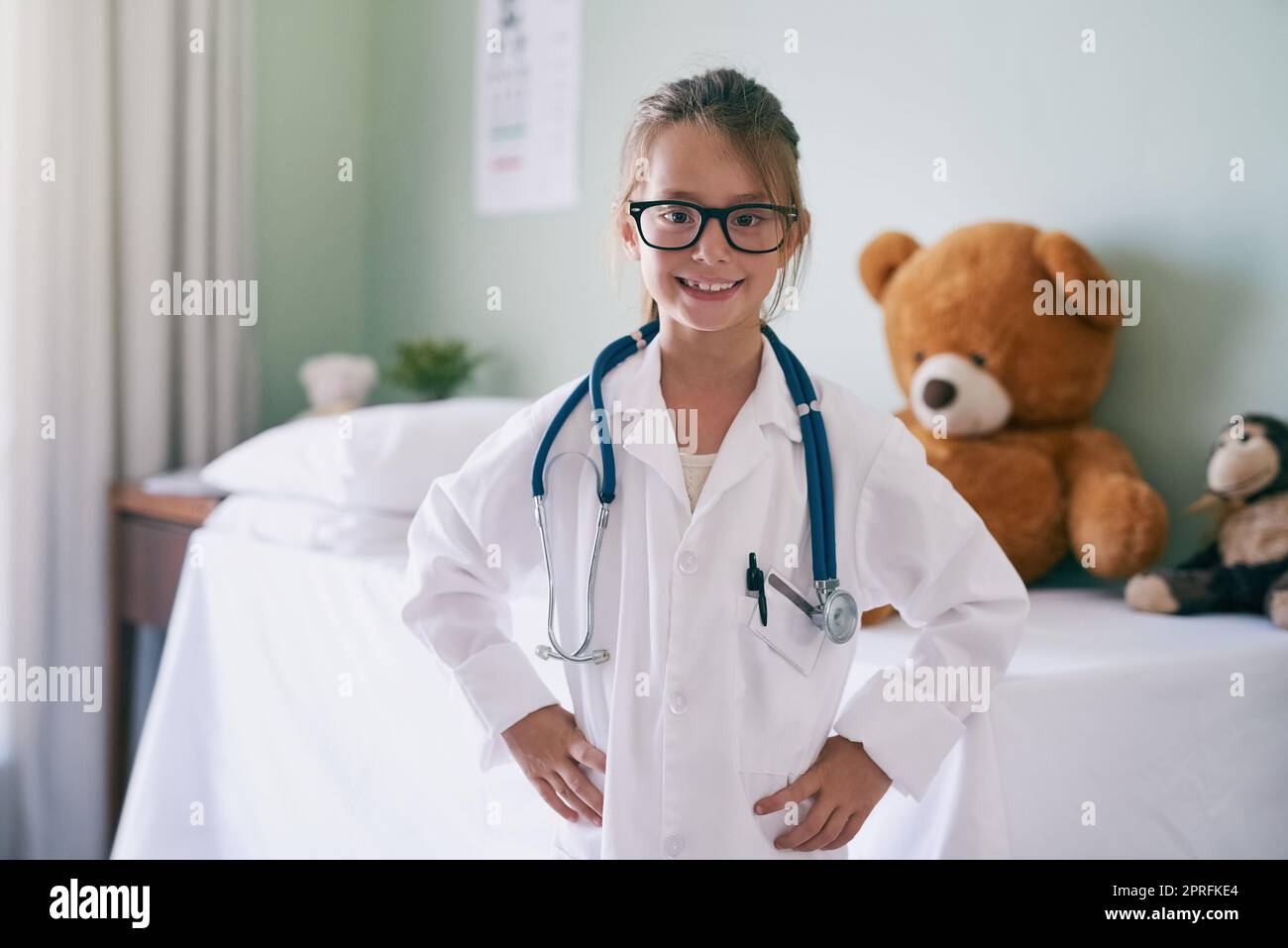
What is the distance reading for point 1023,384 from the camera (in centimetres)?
155

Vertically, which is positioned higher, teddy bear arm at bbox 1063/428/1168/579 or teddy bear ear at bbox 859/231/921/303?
teddy bear ear at bbox 859/231/921/303

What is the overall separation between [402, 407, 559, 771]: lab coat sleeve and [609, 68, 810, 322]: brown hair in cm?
23

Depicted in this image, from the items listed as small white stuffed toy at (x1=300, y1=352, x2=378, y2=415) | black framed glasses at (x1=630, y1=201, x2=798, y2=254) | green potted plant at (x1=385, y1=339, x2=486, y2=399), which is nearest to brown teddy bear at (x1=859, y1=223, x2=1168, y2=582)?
black framed glasses at (x1=630, y1=201, x2=798, y2=254)

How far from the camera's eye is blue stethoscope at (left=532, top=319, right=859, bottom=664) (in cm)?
90

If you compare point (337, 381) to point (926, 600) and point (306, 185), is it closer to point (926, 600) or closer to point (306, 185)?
point (306, 185)

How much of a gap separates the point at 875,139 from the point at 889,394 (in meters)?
0.39

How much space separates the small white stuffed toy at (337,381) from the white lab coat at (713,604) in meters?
1.53

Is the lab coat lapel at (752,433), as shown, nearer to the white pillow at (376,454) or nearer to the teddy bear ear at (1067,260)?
the teddy bear ear at (1067,260)

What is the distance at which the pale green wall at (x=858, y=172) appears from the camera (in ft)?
4.80

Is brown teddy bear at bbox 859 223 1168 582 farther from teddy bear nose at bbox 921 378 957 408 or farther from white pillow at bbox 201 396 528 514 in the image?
white pillow at bbox 201 396 528 514

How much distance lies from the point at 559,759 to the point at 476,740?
1.58 feet

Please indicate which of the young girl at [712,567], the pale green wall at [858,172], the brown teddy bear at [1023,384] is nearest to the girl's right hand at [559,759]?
the young girl at [712,567]
